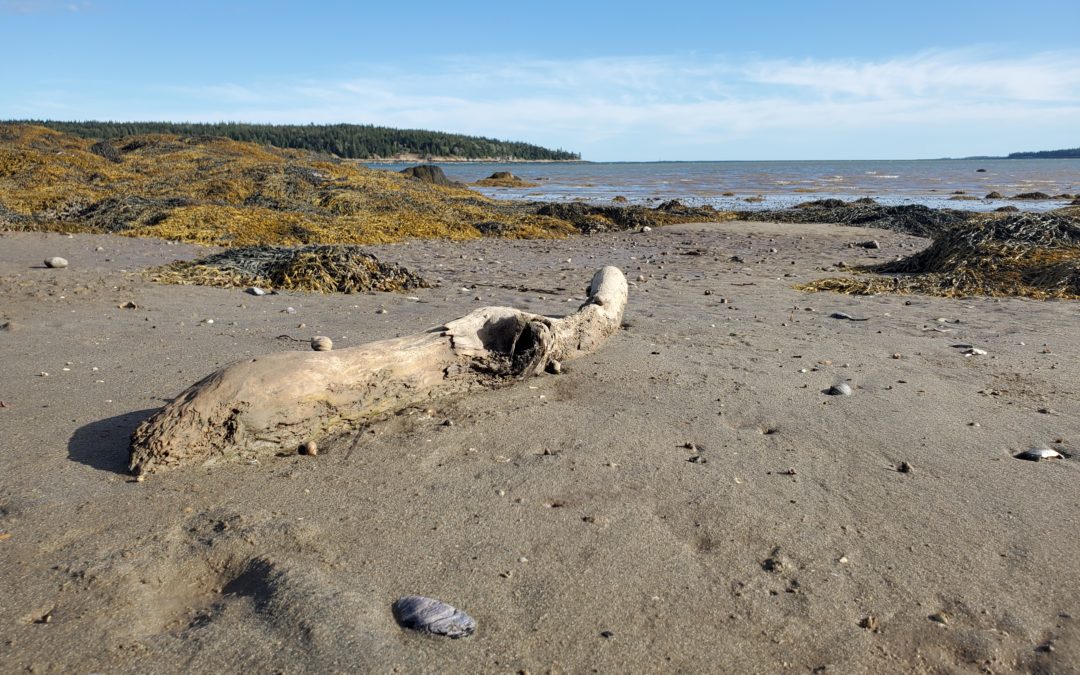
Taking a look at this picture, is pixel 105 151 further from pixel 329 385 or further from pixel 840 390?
pixel 840 390

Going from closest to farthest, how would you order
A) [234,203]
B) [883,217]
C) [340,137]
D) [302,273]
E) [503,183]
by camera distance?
[302,273], [234,203], [883,217], [503,183], [340,137]

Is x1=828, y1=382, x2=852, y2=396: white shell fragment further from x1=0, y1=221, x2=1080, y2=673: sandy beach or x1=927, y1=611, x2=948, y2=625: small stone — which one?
x1=927, y1=611, x2=948, y2=625: small stone

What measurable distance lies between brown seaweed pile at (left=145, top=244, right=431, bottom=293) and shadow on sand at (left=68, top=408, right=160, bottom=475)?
4.16 metres

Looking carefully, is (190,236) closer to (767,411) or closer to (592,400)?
(592,400)

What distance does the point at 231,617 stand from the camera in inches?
90.0

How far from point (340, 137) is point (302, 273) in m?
114

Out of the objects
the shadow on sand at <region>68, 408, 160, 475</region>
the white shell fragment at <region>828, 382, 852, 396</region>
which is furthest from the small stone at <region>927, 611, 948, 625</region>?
the shadow on sand at <region>68, 408, 160, 475</region>

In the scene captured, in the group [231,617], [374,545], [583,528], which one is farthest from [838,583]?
[231,617]

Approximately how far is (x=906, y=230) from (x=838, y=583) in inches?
677

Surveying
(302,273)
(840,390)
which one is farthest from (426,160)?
(840,390)

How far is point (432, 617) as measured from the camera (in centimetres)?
228

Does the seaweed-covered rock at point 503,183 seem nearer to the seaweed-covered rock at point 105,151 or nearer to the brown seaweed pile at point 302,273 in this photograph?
the seaweed-covered rock at point 105,151

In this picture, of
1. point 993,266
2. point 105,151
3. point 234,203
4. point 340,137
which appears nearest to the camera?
point 993,266

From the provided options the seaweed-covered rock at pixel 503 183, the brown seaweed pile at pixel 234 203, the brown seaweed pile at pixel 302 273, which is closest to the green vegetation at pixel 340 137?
the seaweed-covered rock at pixel 503 183
